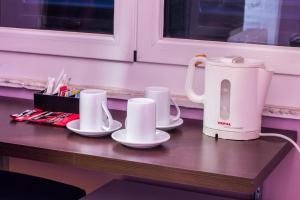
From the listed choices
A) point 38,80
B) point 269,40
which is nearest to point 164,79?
point 269,40

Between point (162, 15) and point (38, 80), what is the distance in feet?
1.70

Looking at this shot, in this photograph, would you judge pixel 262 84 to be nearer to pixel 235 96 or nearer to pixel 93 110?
pixel 235 96

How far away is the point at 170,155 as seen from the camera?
1317 mm

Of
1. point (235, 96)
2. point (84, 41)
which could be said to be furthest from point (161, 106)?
point (84, 41)

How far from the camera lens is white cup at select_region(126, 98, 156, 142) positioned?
4.47 feet

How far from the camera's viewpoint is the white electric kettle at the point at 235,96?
4.77ft

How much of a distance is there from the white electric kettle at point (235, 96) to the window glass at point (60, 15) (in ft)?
1.75

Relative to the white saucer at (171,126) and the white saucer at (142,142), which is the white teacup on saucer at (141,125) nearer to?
the white saucer at (142,142)

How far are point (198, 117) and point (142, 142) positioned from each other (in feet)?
1.41

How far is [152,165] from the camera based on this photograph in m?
1.24

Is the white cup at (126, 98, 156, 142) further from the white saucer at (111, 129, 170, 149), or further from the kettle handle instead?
the kettle handle

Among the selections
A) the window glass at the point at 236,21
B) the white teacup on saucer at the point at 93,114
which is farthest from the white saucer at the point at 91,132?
the window glass at the point at 236,21

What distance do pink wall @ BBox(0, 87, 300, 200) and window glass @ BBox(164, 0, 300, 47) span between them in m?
0.25

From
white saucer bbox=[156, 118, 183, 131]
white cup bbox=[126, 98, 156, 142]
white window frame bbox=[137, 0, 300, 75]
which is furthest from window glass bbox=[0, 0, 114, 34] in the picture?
white cup bbox=[126, 98, 156, 142]
